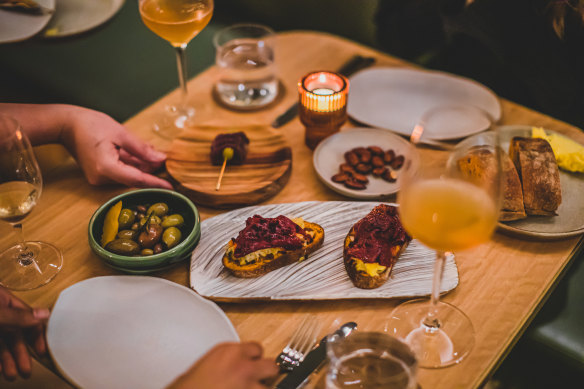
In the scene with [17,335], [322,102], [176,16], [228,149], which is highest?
[176,16]

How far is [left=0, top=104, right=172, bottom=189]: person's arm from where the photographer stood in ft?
4.25

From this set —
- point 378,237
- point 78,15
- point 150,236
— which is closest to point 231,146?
point 150,236

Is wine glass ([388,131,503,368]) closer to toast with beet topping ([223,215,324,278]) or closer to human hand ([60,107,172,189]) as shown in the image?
toast with beet topping ([223,215,324,278])

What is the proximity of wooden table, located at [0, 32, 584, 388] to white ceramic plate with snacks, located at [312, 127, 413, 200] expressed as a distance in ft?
0.11

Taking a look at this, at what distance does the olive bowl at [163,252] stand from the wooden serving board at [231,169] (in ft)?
0.32

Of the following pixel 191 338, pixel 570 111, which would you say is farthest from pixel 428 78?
pixel 191 338

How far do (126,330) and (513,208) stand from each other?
870 mm

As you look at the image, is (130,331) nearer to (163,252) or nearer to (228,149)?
(163,252)

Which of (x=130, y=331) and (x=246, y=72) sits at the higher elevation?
(x=246, y=72)

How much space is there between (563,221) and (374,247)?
1.58ft

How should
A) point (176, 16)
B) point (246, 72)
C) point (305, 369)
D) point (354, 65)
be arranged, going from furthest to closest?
point (354, 65) → point (246, 72) → point (176, 16) → point (305, 369)

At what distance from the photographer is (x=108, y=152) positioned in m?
1.31

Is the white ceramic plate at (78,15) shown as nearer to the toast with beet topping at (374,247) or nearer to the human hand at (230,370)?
the toast with beet topping at (374,247)

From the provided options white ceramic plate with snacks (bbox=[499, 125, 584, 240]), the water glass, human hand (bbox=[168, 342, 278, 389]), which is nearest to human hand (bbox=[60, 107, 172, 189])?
the water glass
